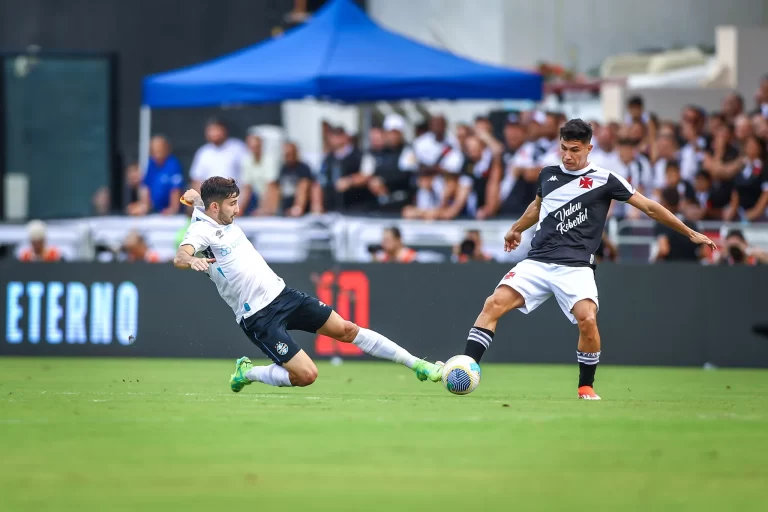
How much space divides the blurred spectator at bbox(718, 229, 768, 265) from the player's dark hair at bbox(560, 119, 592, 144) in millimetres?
6750

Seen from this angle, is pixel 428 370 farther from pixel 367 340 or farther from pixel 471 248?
pixel 471 248

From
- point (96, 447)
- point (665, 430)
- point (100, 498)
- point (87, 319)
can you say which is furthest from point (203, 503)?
point (87, 319)

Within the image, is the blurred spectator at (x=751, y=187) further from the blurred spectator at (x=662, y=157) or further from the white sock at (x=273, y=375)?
the white sock at (x=273, y=375)

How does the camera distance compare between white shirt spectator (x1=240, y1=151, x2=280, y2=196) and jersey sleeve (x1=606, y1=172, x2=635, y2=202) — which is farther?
white shirt spectator (x1=240, y1=151, x2=280, y2=196)

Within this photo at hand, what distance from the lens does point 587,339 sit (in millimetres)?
11344

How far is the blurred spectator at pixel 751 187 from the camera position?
18125 millimetres

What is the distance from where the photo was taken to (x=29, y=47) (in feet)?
88.7

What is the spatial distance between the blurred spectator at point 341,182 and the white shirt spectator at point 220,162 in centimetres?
151

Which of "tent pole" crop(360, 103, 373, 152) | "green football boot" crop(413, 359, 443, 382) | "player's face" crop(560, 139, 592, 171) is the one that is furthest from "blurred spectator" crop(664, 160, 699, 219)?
"green football boot" crop(413, 359, 443, 382)

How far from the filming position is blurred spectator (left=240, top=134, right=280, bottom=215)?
20750mm

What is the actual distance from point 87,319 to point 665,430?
10706 mm

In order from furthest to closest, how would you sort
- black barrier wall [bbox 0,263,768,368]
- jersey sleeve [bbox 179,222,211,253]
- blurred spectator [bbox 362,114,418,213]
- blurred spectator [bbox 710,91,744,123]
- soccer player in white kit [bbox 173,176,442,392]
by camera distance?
blurred spectator [bbox 710,91,744,123], blurred spectator [bbox 362,114,418,213], black barrier wall [bbox 0,263,768,368], soccer player in white kit [bbox 173,176,442,392], jersey sleeve [bbox 179,222,211,253]

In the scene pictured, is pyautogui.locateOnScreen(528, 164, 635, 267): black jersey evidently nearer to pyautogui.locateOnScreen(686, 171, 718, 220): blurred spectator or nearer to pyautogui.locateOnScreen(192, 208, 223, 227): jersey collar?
pyautogui.locateOnScreen(192, 208, 223, 227): jersey collar

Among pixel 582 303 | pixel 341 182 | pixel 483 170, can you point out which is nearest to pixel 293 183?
pixel 341 182
